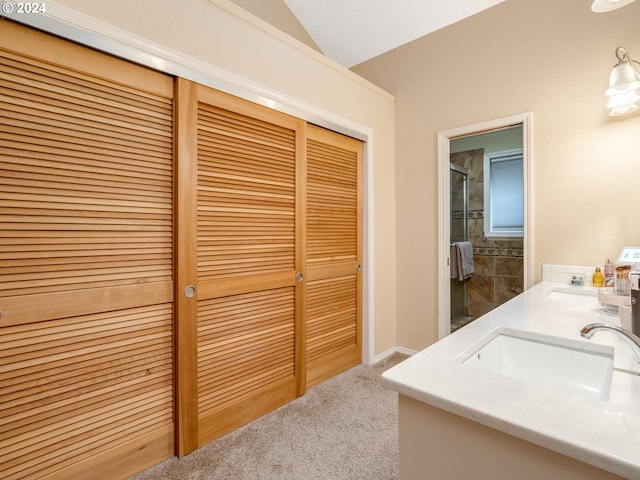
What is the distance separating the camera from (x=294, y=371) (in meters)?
2.11

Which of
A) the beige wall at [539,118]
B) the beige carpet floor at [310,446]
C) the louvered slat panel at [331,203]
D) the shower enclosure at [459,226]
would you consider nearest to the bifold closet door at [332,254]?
the louvered slat panel at [331,203]

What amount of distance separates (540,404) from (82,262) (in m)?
1.59

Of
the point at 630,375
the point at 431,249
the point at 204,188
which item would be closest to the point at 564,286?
the point at 431,249

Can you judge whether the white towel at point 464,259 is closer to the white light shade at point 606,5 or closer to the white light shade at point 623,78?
the white light shade at point 623,78

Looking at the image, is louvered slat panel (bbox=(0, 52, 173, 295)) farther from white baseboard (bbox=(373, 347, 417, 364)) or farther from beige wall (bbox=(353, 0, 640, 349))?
beige wall (bbox=(353, 0, 640, 349))

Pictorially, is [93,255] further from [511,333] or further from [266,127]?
[511,333]

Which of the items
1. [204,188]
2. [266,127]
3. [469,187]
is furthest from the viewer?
[469,187]

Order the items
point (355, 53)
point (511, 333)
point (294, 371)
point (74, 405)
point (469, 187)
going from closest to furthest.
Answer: point (511, 333) < point (74, 405) < point (294, 371) < point (355, 53) < point (469, 187)

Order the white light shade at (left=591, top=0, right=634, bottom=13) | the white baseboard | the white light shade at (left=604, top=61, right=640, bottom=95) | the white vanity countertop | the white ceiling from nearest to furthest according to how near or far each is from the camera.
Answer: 1. the white vanity countertop
2. the white light shade at (left=591, top=0, right=634, bottom=13)
3. the white light shade at (left=604, top=61, right=640, bottom=95)
4. the white ceiling
5. the white baseboard

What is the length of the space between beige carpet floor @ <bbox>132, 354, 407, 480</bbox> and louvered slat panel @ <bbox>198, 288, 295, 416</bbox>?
0.20 meters

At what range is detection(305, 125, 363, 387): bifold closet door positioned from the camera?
226cm

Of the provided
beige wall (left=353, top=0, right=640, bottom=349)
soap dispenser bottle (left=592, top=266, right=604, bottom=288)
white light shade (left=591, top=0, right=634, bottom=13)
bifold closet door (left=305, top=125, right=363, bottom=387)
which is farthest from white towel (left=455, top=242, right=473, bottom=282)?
white light shade (left=591, top=0, right=634, bottom=13)

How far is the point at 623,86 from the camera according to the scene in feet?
5.39

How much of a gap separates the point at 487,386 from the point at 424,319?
2.14 meters
